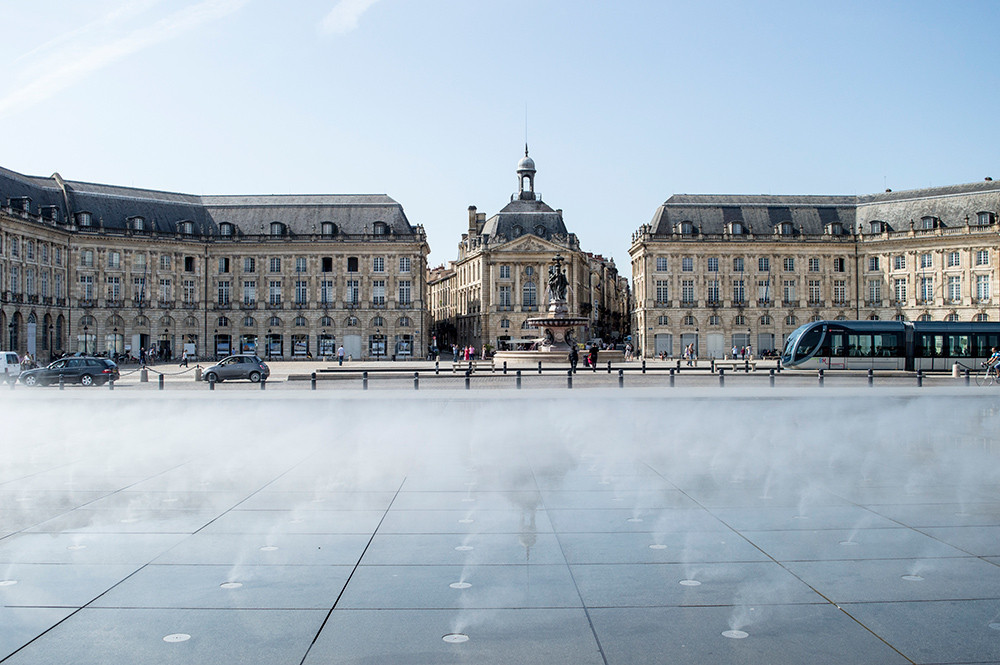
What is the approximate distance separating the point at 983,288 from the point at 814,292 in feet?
51.3

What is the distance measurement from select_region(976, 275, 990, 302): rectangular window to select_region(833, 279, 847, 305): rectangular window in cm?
1234

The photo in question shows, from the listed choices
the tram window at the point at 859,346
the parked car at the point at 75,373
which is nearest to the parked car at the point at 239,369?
the parked car at the point at 75,373

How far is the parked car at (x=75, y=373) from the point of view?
36.3 m

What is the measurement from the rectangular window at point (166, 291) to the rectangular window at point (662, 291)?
49823 mm

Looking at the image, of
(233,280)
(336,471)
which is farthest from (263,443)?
(233,280)

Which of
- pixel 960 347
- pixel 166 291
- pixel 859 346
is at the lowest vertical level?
pixel 960 347

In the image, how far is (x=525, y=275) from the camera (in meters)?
96.6

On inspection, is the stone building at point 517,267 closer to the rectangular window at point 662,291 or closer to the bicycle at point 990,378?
the rectangular window at point 662,291

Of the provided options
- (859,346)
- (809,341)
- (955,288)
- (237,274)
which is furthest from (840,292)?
(237,274)

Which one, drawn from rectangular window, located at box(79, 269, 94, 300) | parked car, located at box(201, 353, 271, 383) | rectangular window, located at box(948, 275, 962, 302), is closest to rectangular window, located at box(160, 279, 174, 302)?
rectangular window, located at box(79, 269, 94, 300)

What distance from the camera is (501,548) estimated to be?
7695mm

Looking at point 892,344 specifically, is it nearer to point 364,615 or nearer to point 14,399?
point 14,399

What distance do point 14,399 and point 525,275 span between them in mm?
72289

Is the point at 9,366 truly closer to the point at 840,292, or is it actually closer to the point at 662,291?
the point at 662,291
